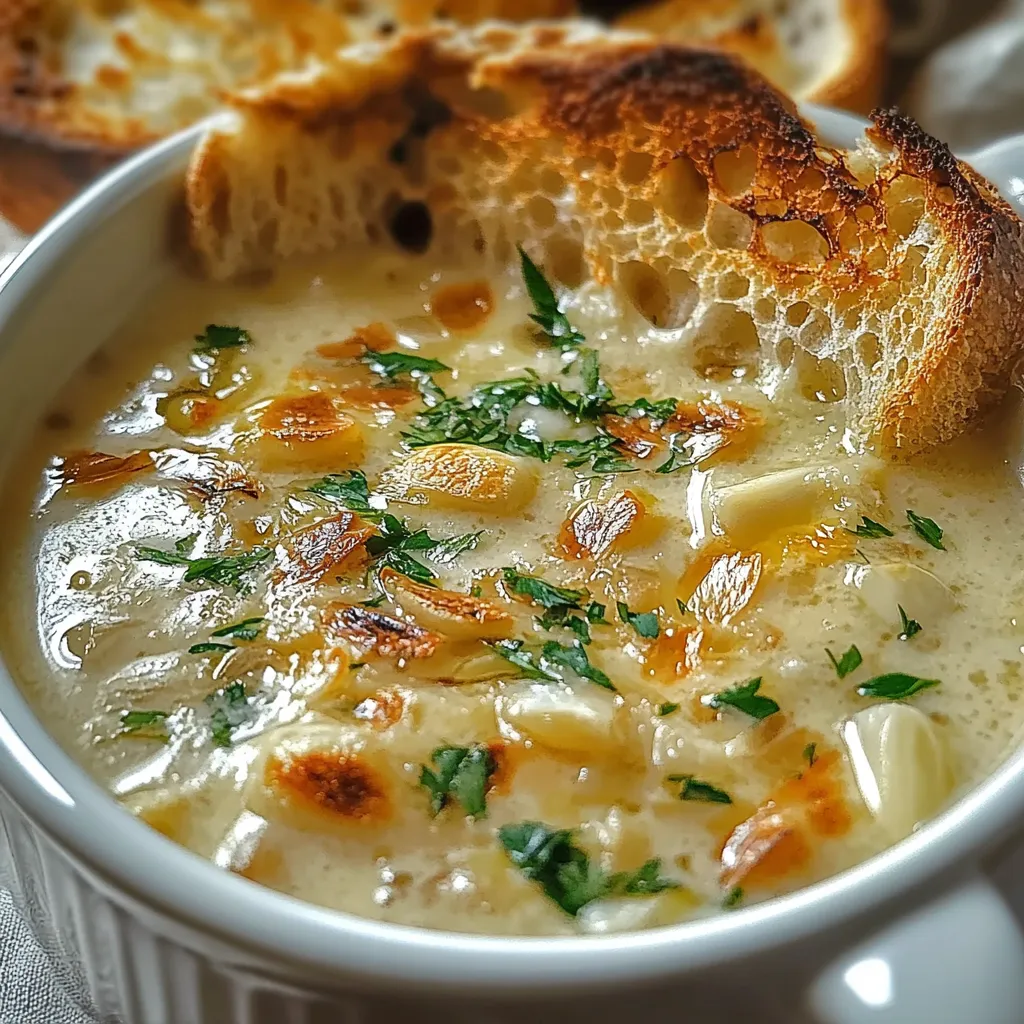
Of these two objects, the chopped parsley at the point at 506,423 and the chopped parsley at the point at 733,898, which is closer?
the chopped parsley at the point at 733,898

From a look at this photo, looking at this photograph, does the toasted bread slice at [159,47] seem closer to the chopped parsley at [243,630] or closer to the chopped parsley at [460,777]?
the chopped parsley at [243,630]

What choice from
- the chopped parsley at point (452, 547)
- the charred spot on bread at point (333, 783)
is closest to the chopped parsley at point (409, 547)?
the chopped parsley at point (452, 547)

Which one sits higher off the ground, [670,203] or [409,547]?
[670,203]

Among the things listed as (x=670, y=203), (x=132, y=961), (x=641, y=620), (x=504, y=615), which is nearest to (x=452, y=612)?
(x=504, y=615)

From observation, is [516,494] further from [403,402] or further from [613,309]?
[613,309]

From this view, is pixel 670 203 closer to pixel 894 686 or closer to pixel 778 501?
pixel 778 501

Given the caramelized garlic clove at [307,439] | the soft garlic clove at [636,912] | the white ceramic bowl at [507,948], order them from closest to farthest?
the white ceramic bowl at [507,948], the soft garlic clove at [636,912], the caramelized garlic clove at [307,439]

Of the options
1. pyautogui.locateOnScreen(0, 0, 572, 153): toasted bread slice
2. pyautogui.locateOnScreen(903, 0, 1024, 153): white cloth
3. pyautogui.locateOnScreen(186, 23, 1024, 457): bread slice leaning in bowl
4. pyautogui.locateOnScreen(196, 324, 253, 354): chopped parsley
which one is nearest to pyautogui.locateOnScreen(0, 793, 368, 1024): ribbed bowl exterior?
pyautogui.locateOnScreen(196, 324, 253, 354): chopped parsley
